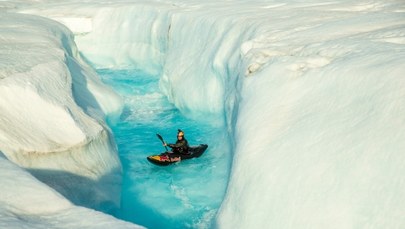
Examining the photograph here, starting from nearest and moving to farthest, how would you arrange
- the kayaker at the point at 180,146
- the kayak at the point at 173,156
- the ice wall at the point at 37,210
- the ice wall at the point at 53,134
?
the ice wall at the point at 37,210 < the ice wall at the point at 53,134 < the kayak at the point at 173,156 < the kayaker at the point at 180,146

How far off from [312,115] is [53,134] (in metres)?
4.48

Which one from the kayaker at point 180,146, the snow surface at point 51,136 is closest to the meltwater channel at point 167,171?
the kayaker at point 180,146

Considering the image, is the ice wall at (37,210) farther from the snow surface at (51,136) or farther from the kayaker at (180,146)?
the kayaker at (180,146)

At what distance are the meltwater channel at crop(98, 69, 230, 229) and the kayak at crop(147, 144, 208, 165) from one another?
0.72 ft

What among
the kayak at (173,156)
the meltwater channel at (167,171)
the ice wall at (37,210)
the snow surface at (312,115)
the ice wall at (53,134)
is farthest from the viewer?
the kayak at (173,156)

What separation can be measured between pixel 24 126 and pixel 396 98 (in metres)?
5.75

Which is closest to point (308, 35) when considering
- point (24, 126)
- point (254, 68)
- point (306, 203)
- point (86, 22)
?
point (254, 68)

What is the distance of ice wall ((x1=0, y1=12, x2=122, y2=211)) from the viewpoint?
6.34m

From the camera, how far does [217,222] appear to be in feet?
19.2

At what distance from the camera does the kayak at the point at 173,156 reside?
9.45 metres

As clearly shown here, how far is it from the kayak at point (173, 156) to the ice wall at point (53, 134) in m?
0.95

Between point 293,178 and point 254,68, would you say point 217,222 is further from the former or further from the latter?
point 254,68

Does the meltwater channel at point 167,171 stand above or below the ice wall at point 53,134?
below

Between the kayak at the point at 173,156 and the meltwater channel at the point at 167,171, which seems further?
the kayak at the point at 173,156
